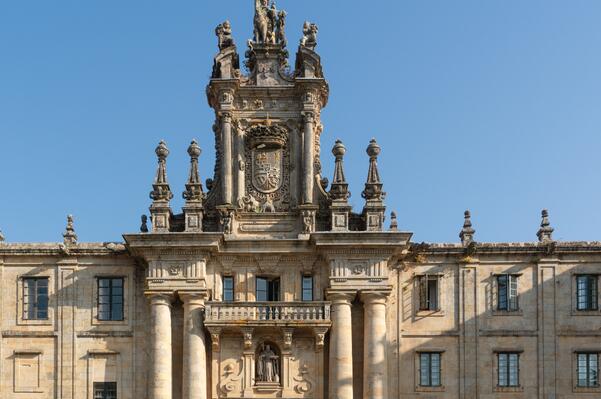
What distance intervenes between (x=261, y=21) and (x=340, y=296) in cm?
1386

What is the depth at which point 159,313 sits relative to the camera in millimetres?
48500

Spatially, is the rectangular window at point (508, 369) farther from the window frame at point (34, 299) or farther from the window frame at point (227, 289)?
the window frame at point (34, 299)

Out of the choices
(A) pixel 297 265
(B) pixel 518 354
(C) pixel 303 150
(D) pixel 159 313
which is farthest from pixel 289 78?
(B) pixel 518 354

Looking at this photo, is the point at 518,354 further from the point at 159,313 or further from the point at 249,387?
the point at 159,313

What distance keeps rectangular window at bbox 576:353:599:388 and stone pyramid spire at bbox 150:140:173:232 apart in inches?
783

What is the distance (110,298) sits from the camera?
50406 mm

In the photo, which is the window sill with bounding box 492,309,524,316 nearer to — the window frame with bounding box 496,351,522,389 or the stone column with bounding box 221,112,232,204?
the window frame with bounding box 496,351,522,389

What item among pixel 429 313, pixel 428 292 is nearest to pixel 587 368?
pixel 429 313

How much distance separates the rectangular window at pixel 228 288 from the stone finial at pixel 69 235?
736cm

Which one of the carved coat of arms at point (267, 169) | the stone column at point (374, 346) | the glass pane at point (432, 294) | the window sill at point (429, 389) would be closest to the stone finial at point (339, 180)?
the carved coat of arms at point (267, 169)

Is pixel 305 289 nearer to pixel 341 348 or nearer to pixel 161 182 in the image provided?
pixel 341 348

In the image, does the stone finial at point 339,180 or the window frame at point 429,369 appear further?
the stone finial at point 339,180

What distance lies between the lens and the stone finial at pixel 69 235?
50594mm

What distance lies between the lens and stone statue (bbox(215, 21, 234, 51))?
51688 millimetres
